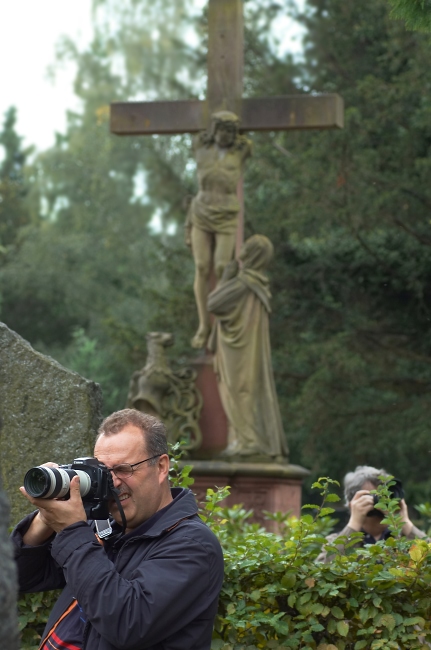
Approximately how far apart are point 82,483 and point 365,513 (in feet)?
7.10

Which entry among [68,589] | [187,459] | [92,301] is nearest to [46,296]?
[92,301]

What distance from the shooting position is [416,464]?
2277cm

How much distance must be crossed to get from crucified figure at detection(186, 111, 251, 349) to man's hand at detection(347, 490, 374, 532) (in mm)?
6296

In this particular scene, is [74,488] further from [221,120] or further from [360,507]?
[221,120]

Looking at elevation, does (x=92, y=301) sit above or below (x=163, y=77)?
below

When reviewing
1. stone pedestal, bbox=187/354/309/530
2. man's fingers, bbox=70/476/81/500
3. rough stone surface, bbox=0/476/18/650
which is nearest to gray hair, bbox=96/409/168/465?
man's fingers, bbox=70/476/81/500

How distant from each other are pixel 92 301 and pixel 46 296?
1.38 m

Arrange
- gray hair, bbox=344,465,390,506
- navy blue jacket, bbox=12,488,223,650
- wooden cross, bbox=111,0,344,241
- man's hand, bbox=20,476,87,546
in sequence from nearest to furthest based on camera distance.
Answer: navy blue jacket, bbox=12,488,223,650
man's hand, bbox=20,476,87,546
gray hair, bbox=344,465,390,506
wooden cross, bbox=111,0,344,241

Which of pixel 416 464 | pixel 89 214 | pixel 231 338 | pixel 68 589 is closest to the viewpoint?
pixel 68 589

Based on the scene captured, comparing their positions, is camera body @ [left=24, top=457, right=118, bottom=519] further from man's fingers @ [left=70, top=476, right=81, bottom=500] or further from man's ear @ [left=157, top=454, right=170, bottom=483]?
man's ear @ [left=157, top=454, right=170, bottom=483]

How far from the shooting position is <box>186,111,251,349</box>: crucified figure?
11281 millimetres

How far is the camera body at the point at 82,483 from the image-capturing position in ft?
9.96

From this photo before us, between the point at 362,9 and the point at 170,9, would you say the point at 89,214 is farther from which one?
the point at 362,9

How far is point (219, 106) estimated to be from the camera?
11484mm
